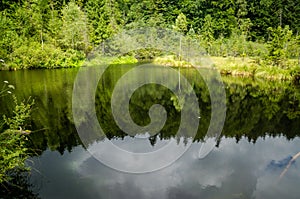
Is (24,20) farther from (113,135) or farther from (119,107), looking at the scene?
(113,135)

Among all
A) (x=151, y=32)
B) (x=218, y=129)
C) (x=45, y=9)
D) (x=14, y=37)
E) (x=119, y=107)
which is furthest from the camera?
(x=151, y=32)

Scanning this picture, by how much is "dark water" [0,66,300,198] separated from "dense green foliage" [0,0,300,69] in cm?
1261

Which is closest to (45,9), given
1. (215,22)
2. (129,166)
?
(215,22)

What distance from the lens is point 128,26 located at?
4262cm

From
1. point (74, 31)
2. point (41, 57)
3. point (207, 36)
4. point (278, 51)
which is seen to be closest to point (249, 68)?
point (278, 51)

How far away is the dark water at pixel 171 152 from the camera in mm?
6195

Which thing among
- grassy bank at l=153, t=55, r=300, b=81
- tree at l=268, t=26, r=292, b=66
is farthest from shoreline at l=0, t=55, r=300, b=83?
tree at l=268, t=26, r=292, b=66

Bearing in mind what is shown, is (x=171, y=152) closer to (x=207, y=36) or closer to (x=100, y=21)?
(x=207, y=36)

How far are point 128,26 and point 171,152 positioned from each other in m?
36.3

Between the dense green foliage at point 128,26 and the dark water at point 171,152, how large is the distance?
41.4ft

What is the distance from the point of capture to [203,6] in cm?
4647

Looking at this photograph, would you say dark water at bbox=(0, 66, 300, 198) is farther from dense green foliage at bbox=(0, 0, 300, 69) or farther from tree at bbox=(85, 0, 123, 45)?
tree at bbox=(85, 0, 123, 45)

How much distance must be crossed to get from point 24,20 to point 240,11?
28464mm

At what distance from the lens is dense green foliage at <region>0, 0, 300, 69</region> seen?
1091 inches
